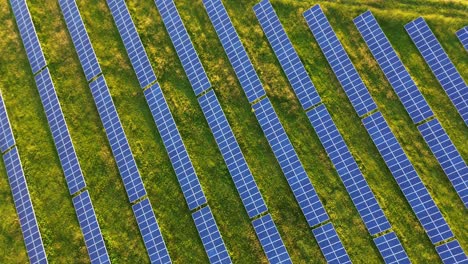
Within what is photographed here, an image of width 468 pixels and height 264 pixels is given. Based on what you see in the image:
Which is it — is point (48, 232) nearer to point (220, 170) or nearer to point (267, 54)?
point (220, 170)

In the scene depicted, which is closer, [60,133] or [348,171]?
[348,171]

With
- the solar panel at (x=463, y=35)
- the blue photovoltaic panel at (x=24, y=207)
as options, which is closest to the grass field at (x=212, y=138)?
the solar panel at (x=463, y=35)

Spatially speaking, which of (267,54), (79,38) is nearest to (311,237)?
(267,54)

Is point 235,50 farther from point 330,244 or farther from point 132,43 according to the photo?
point 330,244

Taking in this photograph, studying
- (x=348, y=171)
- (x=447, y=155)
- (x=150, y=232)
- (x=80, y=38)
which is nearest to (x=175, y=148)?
(x=150, y=232)

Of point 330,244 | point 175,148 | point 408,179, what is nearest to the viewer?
point 408,179

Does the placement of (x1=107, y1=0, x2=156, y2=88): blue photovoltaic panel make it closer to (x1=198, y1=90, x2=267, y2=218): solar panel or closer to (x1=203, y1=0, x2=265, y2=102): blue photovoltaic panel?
(x1=198, y1=90, x2=267, y2=218): solar panel

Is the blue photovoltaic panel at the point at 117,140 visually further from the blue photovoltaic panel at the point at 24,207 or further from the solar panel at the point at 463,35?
the solar panel at the point at 463,35
